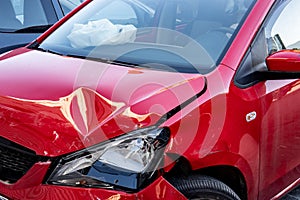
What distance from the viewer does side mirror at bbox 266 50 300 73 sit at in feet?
7.33

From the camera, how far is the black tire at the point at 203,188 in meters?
1.94

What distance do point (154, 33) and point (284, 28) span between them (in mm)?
752

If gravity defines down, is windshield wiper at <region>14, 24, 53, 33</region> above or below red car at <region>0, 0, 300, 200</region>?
below

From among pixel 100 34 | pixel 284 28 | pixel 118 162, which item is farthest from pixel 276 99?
pixel 100 34

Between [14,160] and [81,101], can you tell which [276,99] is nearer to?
[81,101]

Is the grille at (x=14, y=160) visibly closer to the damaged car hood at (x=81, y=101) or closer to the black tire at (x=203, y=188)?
the damaged car hood at (x=81, y=101)

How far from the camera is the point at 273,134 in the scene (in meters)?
2.35

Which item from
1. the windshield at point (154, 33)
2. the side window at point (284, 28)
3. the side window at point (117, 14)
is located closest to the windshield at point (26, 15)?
the windshield at point (154, 33)

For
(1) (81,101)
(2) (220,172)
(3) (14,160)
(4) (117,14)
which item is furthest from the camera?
(4) (117,14)

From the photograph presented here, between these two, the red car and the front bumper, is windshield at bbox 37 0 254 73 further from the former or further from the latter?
the front bumper

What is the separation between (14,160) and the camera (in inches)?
73.5

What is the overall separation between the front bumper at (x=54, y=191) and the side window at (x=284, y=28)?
1.10 meters

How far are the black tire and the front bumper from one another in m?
0.13

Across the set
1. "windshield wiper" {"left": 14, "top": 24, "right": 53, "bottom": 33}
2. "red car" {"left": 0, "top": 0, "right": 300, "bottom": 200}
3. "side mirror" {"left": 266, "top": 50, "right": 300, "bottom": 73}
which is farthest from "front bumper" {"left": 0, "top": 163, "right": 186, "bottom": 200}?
"windshield wiper" {"left": 14, "top": 24, "right": 53, "bottom": 33}
